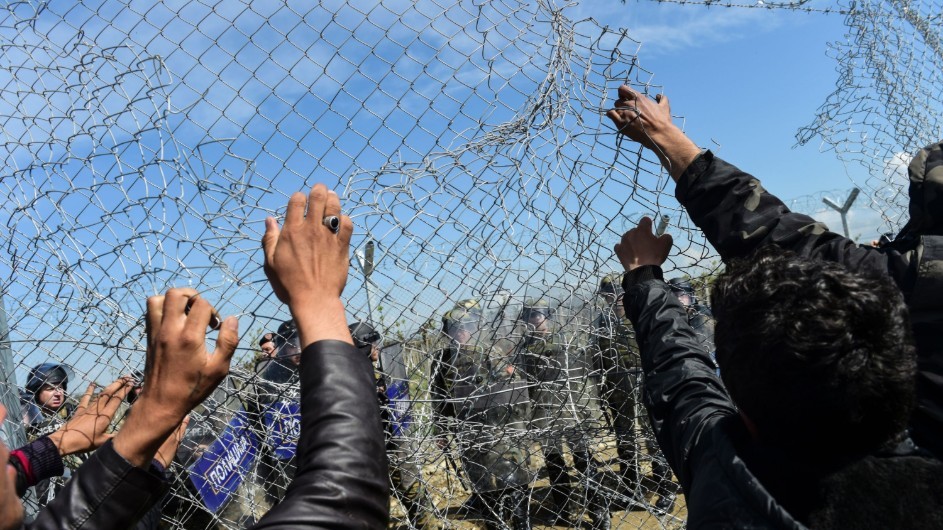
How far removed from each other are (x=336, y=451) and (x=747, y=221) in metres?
1.11

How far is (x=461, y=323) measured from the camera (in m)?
2.51

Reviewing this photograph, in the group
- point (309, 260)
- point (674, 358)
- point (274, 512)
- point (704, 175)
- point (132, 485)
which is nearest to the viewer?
point (274, 512)

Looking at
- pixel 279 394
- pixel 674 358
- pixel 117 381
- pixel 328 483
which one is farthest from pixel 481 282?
pixel 328 483

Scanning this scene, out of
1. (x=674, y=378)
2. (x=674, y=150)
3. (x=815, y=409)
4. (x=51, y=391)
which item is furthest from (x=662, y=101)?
(x=51, y=391)

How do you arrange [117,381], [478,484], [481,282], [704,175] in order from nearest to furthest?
[704,175] < [117,381] < [481,282] < [478,484]

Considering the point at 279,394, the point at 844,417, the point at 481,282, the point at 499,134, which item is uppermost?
the point at 499,134

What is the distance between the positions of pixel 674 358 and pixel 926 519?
0.59 meters

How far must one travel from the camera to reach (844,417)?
1104 mm

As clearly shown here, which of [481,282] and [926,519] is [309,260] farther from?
[481,282]

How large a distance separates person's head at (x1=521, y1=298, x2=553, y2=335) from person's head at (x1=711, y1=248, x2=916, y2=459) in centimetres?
123

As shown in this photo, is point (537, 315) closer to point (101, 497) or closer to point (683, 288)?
point (683, 288)

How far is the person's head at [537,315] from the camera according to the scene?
2.43 m

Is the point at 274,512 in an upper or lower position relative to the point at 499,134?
lower

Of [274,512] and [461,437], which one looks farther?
[461,437]
